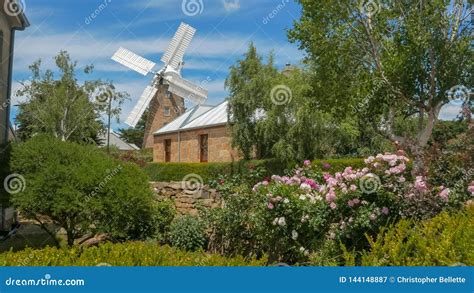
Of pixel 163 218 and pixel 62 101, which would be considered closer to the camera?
pixel 163 218

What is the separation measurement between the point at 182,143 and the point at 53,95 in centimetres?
912

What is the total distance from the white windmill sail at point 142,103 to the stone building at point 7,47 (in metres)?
25.3

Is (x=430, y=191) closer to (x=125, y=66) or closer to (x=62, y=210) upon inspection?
(x=62, y=210)

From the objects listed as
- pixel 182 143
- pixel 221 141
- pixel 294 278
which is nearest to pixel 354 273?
pixel 294 278

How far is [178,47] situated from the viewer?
40250 millimetres

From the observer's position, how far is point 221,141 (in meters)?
28.5

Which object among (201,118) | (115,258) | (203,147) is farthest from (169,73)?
(115,258)
